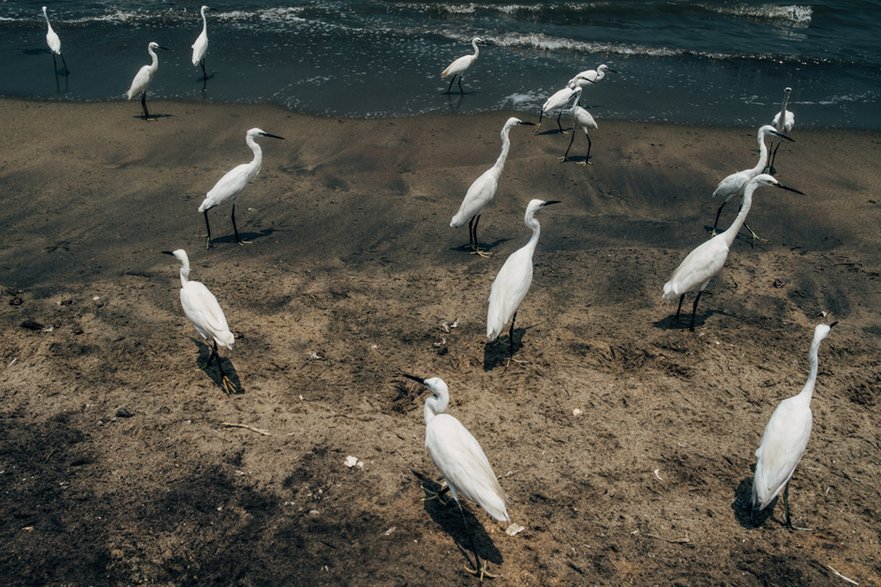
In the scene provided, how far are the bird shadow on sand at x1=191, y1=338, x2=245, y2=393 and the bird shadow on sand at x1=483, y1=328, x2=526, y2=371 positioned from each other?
7.77ft

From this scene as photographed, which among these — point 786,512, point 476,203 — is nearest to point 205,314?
point 476,203

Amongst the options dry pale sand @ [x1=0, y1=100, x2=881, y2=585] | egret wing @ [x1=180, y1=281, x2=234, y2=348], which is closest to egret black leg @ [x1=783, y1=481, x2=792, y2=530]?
dry pale sand @ [x1=0, y1=100, x2=881, y2=585]

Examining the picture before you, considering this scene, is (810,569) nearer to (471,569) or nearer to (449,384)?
(471,569)

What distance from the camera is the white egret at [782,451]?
18.1 feet

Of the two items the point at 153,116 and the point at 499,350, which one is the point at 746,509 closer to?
the point at 499,350

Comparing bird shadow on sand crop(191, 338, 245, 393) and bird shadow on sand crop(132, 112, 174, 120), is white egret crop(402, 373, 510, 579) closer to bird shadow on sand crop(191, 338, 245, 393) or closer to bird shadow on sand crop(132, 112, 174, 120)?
bird shadow on sand crop(191, 338, 245, 393)

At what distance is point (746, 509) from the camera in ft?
19.3

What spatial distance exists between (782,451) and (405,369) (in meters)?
3.37

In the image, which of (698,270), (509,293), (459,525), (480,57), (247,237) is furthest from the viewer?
(480,57)

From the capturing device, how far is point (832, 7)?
67.2ft

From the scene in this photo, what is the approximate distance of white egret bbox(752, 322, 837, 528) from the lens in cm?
552

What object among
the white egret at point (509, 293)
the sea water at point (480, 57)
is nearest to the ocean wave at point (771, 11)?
the sea water at point (480, 57)

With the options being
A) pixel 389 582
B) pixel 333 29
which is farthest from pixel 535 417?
pixel 333 29

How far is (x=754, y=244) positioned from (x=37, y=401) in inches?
332
